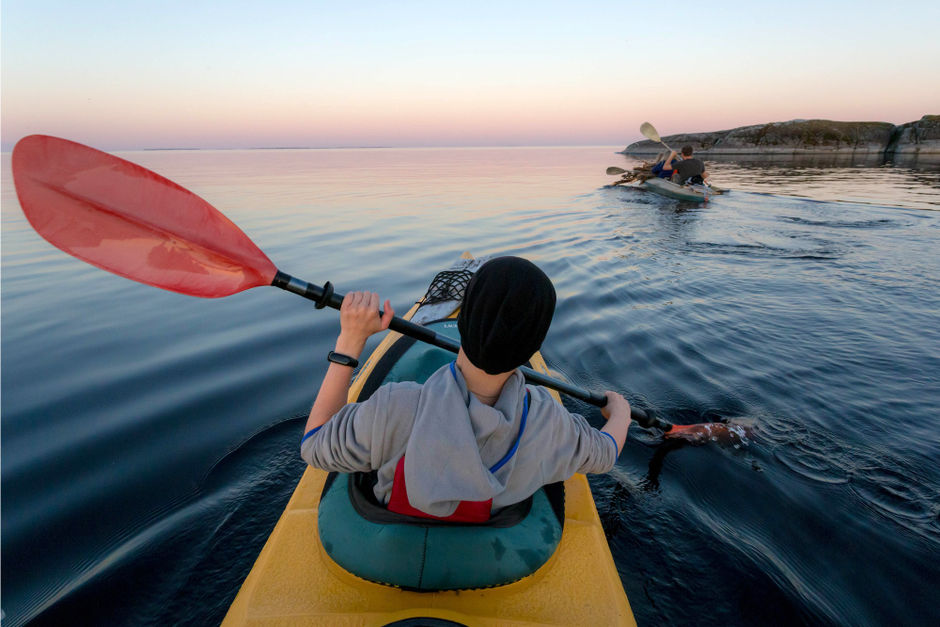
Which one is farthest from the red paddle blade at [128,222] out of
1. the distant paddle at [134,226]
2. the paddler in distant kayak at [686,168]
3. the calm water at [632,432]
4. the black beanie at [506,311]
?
the paddler in distant kayak at [686,168]

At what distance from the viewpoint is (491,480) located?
1.26 meters

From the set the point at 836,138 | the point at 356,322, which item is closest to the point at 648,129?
the point at 356,322

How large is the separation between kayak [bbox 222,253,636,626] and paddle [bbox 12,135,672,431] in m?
0.91

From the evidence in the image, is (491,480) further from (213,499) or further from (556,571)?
(213,499)

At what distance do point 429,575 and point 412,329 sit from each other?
1.06 meters

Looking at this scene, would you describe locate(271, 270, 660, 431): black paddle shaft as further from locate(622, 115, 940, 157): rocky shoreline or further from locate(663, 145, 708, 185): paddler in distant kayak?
locate(622, 115, 940, 157): rocky shoreline

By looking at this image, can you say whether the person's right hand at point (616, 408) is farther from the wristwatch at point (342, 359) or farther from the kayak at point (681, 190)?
the kayak at point (681, 190)

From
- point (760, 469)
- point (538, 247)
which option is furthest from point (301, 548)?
point (538, 247)

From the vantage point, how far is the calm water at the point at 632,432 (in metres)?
2.42

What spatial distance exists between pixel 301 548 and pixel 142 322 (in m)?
5.38

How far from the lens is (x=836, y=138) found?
155 ft

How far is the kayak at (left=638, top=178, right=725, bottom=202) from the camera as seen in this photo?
15422 millimetres

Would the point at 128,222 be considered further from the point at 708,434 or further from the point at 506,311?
the point at 708,434

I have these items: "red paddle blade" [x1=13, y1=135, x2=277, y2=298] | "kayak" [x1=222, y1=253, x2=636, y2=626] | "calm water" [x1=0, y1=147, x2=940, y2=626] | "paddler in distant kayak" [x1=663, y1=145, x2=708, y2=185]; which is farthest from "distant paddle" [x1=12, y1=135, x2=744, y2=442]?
"paddler in distant kayak" [x1=663, y1=145, x2=708, y2=185]
